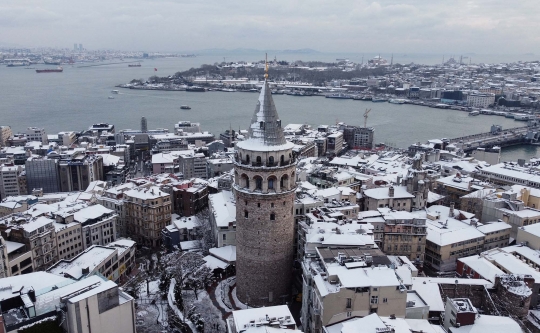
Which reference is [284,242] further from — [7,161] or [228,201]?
[7,161]

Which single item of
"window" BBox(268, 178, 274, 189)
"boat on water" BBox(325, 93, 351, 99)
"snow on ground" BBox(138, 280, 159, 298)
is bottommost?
"snow on ground" BBox(138, 280, 159, 298)

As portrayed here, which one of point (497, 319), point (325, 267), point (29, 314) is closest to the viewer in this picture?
point (29, 314)

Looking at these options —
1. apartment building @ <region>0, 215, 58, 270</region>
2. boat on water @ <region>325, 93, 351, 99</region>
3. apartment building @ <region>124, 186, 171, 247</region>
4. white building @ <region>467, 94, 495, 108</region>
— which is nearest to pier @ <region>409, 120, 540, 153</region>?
white building @ <region>467, 94, 495, 108</region>

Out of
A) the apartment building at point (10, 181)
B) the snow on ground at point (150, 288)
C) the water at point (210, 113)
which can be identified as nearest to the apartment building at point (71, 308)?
the snow on ground at point (150, 288)

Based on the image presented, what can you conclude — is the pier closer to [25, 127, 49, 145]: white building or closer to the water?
the water

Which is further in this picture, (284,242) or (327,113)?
(327,113)

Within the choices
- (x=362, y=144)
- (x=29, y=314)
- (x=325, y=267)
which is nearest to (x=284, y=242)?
(x=325, y=267)

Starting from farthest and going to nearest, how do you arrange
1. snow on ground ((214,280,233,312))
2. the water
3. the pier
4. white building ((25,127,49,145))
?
1. the water
2. the pier
3. white building ((25,127,49,145))
4. snow on ground ((214,280,233,312))

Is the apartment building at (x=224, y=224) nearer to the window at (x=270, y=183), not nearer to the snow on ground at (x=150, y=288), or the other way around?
the snow on ground at (x=150, y=288)
